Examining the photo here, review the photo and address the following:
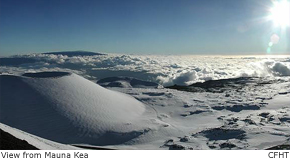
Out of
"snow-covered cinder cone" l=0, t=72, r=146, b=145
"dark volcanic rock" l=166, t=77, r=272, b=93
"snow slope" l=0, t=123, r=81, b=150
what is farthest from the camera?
"dark volcanic rock" l=166, t=77, r=272, b=93

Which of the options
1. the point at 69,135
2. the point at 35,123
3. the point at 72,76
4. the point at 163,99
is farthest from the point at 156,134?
the point at 72,76

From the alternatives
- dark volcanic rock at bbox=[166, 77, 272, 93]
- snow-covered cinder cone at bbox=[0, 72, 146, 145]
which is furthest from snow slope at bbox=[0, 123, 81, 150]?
dark volcanic rock at bbox=[166, 77, 272, 93]

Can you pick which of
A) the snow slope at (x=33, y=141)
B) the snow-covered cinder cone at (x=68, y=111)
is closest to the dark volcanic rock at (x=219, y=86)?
the snow-covered cinder cone at (x=68, y=111)

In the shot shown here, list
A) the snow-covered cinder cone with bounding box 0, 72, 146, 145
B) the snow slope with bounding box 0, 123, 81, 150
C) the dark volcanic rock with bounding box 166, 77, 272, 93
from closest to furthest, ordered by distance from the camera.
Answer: the snow slope with bounding box 0, 123, 81, 150
the snow-covered cinder cone with bounding box 0, 72, 146, 145
the dark volcanic rock with bounding box 166, 77, 272, 93

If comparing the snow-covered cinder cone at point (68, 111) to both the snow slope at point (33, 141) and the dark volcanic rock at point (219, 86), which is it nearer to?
the snow slope at point (33, 141)

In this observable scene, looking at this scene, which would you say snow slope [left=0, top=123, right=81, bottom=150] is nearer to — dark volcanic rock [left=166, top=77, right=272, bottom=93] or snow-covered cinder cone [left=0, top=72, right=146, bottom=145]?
snow-covered cinder cone [left=0, top=72, right=146, bottom=145]

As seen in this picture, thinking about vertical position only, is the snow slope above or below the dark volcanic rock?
below

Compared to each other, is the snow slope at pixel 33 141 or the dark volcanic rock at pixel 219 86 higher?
the dark volcanic rock at pixel 219 86

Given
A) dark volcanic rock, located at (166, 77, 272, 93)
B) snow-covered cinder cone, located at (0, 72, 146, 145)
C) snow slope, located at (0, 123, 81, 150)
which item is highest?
dark volcanic rock, located at (166, 77, 272, 93)
